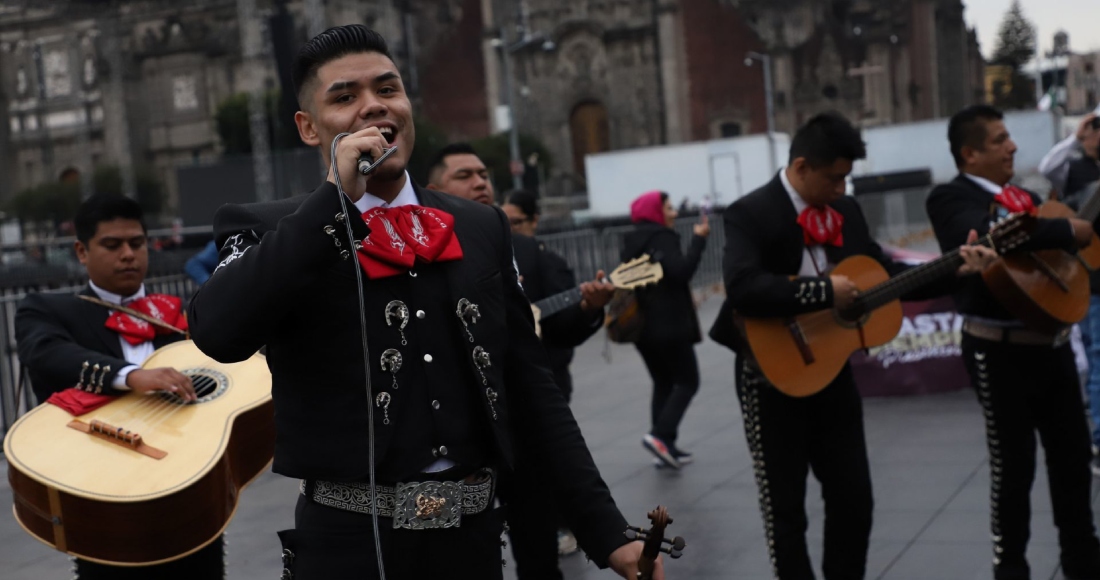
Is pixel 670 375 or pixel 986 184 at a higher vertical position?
pixel 986 184

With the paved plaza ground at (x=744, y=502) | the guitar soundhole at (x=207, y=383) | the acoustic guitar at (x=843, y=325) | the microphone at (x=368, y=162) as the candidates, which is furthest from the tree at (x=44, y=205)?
the microphone at (x=368, y=162)

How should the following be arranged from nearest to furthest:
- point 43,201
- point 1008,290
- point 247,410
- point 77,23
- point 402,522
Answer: point 402,522 → point 247,410 → point 1008,290 → point 43,201 → point 77,23

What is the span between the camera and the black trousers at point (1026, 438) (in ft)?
18.4

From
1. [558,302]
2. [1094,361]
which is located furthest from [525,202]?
[1094,361]

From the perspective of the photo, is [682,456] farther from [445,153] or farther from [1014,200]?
[1014,200]

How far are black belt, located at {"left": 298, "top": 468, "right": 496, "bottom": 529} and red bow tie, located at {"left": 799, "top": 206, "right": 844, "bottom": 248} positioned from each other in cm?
281

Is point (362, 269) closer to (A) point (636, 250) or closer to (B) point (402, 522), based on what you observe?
(B) point (402, 522)

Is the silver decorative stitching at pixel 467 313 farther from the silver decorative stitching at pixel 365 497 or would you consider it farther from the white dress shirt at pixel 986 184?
the white dress shirt at pixel 986 184

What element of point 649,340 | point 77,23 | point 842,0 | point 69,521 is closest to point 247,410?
point 69,521

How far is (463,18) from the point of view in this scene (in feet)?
227

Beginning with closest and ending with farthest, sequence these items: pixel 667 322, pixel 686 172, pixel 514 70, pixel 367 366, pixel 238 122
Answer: pixel 367 366 → pixel 667 322 → pixel 686 172 → pixel 238 122 → pixel 514 70

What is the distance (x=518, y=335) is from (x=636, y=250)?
656 cm

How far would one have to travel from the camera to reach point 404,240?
294 centimetres

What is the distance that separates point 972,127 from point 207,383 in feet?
11.4
